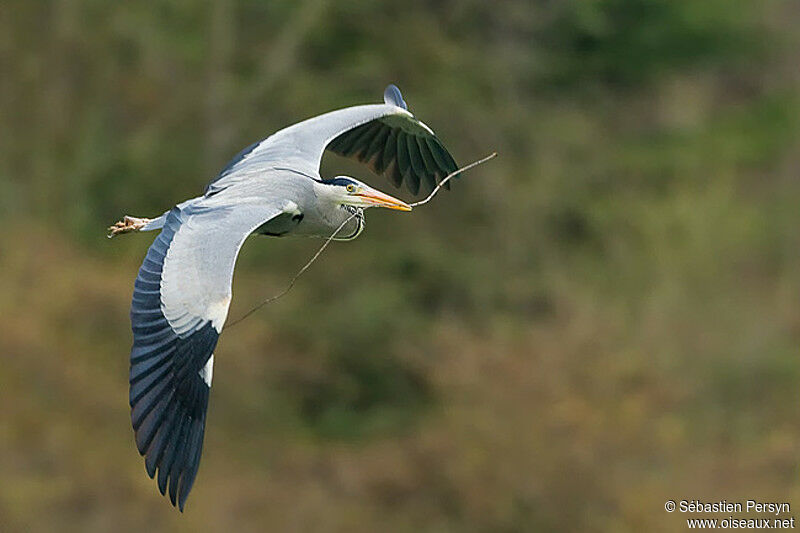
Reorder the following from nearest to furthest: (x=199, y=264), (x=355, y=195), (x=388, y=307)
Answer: (x=199, y=264)
(x=355, y=195)
(x=388, y=307)

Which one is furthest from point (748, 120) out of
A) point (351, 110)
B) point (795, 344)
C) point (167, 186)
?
point (351, 110)

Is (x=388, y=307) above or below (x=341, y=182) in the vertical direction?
below

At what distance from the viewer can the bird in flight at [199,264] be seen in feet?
21.2

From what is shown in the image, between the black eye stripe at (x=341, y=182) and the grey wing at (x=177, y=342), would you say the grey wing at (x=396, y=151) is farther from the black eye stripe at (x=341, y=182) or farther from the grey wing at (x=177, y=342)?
the grey wing at (x=177, y=342)

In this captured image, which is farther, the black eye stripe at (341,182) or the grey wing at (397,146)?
the grey wing at (397,146)

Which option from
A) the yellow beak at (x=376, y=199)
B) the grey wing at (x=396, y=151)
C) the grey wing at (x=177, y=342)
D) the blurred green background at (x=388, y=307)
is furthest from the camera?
the blurred green background at (x=388, y=307)

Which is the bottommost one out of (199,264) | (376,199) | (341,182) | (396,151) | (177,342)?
(177,342)

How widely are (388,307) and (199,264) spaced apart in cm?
1323

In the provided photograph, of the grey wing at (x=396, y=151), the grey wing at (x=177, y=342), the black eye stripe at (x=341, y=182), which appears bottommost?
the grey wing at (x=177, y=342)

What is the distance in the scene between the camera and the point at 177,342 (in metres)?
6.60

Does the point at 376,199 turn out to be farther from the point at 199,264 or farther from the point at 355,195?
the point at 199,264

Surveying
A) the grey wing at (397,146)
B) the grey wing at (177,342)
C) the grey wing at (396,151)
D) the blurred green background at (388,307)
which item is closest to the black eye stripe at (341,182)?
the grey wing at (397,146)

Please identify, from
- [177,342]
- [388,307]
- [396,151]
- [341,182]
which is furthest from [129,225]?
[388,307]

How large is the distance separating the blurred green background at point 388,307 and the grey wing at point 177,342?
972cm
